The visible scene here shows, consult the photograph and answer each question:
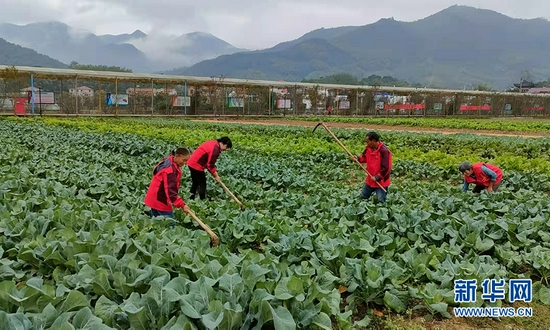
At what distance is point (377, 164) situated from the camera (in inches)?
321

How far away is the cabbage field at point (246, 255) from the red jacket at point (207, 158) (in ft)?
1.93

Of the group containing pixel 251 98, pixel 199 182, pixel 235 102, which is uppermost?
pixel 251 98

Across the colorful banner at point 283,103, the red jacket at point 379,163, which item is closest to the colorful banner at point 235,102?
the colorful banner at point 283,103

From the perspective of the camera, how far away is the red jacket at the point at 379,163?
7879mm

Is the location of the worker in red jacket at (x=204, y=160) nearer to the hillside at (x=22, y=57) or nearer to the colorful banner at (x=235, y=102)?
the colorful banner at (x=235, y=102)

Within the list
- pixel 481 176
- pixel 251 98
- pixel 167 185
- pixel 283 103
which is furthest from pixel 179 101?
pixel 167 185

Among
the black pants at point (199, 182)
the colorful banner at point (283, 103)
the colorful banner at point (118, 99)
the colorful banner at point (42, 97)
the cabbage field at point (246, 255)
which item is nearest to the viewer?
the cabbage field at point (246, 255)

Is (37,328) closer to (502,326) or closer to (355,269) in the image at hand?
(355,269)

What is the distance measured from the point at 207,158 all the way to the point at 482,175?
16.4ft

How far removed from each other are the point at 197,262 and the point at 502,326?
252cm

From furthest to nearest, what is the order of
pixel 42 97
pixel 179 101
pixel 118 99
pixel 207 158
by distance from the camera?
pixel 179 101 → pixel 118 99 → pixel 42 97 → pixel 207 158

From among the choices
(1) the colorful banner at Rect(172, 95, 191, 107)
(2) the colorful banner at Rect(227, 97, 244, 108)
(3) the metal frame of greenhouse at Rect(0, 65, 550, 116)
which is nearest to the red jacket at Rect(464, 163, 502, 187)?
(3) the metal frame of greenhouse at Rect(0, 65, 550, 116)

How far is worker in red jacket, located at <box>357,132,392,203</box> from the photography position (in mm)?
7871

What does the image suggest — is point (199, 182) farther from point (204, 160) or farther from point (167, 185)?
point (167, 185)
